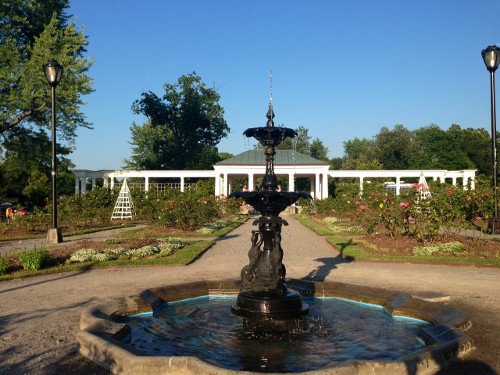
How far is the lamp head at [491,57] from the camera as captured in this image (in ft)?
43.3

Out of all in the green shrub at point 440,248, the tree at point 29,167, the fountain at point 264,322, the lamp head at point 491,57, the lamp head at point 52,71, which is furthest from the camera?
the tree at point 29,167

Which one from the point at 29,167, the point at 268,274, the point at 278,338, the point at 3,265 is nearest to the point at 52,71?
the point at 3,265

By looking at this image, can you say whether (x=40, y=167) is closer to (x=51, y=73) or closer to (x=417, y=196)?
(x=51, y=73)

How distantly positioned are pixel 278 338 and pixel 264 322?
1.45ft

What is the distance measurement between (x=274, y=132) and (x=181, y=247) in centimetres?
758

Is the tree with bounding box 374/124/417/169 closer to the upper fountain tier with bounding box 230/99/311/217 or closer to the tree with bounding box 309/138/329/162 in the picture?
the tree with bounding box 309/138/329/162

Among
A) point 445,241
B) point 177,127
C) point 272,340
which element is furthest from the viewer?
point 177,127

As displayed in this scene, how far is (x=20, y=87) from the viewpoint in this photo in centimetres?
2725

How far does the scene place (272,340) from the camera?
15.9ft

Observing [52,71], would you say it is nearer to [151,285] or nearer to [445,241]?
[151,285]

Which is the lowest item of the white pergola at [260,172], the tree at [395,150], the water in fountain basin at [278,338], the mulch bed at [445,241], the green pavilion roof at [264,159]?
the water in fountain basin at [278,338]

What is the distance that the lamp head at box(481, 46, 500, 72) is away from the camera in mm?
13211

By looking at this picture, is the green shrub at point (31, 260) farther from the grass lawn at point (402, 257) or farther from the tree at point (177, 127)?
the tree at point (177, 127)

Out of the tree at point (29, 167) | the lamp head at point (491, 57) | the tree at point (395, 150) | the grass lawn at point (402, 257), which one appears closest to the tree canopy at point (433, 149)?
A: the tree at point (395, 150)
